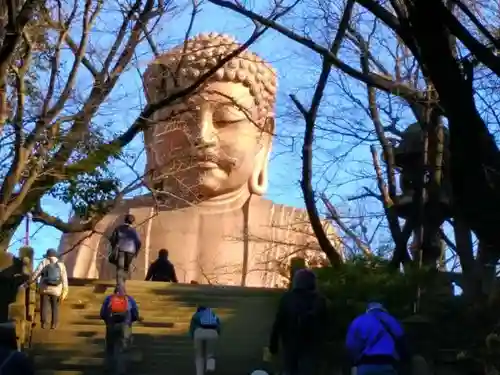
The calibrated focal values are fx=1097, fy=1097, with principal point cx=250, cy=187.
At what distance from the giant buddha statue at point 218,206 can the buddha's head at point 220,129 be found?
19 millimetres

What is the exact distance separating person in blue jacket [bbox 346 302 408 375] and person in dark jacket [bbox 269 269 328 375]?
1.37 meters

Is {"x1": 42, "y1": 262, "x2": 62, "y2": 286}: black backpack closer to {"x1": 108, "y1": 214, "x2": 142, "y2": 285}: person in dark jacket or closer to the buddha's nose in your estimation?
{"x1": 108, "y1": 214, "x2": 142, "y2": 285}: person in dark jacket

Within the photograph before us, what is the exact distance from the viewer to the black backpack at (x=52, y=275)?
14.2m

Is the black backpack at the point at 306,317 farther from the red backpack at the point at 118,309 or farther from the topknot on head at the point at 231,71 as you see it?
the topknot on head at the point at 231,71

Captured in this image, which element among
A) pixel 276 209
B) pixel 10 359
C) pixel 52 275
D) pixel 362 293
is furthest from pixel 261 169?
pixel 10 359

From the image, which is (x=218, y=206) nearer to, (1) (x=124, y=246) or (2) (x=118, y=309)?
(1) (x=124, y=246)

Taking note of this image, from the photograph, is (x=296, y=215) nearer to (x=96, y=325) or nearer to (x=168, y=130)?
(x=168, y=130)

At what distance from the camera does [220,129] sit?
70.0ft

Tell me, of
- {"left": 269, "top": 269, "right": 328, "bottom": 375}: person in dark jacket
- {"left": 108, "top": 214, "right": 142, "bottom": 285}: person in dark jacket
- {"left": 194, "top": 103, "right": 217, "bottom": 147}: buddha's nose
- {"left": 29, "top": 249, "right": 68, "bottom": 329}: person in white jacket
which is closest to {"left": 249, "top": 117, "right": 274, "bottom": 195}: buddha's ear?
{"left": 194, "top": 103, "right": 217, "bottom": 147}: buddha's nose

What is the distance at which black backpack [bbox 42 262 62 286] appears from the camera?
559 inches

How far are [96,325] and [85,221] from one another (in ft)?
4.57

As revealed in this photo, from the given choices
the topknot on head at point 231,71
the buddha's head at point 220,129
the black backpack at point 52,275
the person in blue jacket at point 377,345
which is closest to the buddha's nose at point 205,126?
the buddha's head at point 220,129

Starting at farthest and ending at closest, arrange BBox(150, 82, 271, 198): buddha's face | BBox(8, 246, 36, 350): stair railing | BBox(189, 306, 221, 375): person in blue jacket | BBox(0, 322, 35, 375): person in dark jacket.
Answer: BBox(150, 82, 271, 198): buddha's face
BBox(8, 246, 36, 350): stair railing
BBox(189, 306, 221, 375): person in blue jacket
BBox(0, 322, 35, 375): person in dark jacket

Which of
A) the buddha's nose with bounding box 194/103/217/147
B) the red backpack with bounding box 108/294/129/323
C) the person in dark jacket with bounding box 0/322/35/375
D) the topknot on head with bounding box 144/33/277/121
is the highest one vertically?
the topknot on head with bounding box 144/33/277/121
